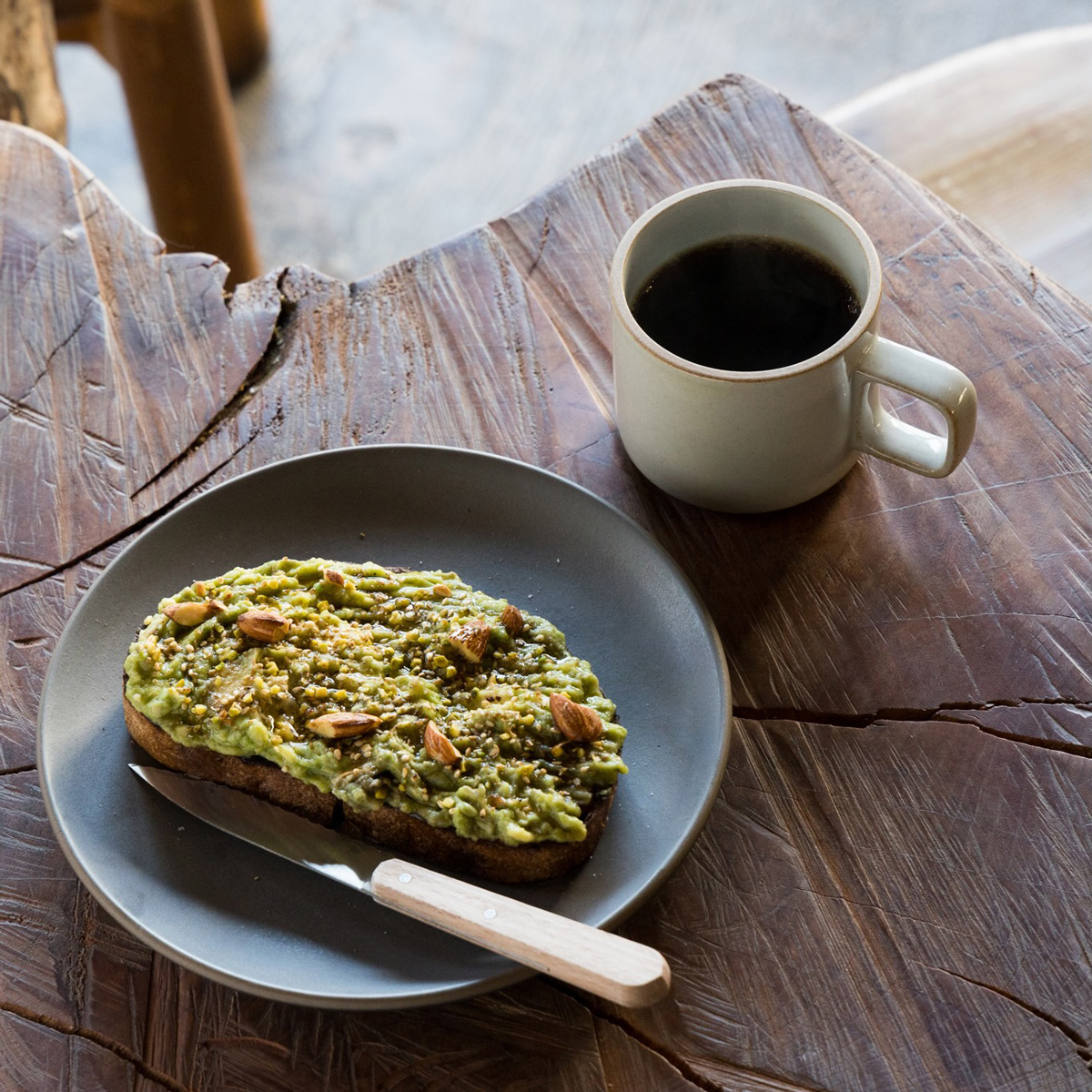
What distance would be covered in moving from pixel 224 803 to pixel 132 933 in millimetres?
168

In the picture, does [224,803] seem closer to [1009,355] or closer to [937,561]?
[937,561]

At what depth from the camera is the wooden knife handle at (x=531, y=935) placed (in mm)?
1094

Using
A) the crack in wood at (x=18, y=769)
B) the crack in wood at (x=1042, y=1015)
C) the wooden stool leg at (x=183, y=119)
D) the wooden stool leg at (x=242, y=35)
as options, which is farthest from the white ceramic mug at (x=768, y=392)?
the wooden stool leg at (x=242, y=35)

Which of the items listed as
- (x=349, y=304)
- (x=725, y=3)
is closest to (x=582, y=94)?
(x=725, y=3)

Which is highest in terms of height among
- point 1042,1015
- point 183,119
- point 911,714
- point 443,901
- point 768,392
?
point 768,392

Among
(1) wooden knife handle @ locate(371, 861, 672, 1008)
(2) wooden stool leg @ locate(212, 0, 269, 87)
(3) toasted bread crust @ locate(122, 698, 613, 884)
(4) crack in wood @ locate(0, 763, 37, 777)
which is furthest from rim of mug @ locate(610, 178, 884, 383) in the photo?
(2) wooden stool leg @ locate(212, 0, 269, 87)

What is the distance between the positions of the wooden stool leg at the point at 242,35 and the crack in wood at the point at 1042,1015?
345 centimetres

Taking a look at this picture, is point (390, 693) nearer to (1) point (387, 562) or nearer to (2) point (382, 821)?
(2) point (382, 821)

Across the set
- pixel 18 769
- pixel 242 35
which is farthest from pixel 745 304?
pixel 242 35

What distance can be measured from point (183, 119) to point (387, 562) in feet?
5.68

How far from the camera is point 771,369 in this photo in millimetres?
1528

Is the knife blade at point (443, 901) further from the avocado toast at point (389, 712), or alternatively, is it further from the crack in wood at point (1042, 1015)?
the crack in wood at point (1042, 1015)

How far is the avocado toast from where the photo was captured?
123 cm

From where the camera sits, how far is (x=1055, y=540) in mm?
1561
